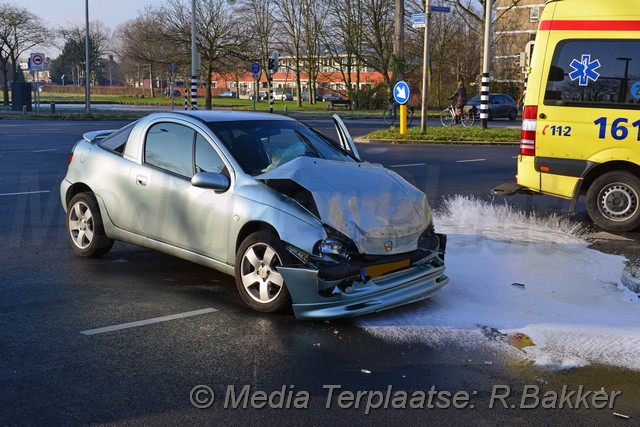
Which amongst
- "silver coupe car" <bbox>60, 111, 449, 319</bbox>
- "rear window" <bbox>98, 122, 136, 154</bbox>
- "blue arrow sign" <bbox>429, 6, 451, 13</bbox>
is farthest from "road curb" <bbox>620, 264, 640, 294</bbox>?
"blue arrow sign" <bbox>429, 6, 451, 13</bbox>

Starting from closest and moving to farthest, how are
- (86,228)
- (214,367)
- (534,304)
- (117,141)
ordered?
(214,367), (534,304), (117,141), (86,228)

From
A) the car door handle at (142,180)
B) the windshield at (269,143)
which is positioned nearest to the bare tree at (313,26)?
the windshield at (269,143)

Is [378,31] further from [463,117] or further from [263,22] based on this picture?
[463,117]

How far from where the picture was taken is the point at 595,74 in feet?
30.5

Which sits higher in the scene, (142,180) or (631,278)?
(142,180)

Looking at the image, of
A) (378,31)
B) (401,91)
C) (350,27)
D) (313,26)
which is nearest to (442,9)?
(401,91)

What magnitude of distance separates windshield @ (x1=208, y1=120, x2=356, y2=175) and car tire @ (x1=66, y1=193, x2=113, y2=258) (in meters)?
1.67

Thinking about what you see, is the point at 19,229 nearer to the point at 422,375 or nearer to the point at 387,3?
the point at 422,375

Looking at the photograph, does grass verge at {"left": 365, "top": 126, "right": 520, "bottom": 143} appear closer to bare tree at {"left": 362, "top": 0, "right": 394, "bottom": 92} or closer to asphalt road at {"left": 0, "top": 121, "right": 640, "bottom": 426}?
asphalt road at {"left": 0, "top": 121, "right": 640, "bottom": 426}

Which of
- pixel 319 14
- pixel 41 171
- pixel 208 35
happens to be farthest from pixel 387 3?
pixel 41 171

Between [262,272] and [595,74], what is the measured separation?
5819 mm

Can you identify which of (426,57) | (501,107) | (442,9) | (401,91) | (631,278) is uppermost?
(442,9)

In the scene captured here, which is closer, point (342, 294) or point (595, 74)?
point (342, 294)

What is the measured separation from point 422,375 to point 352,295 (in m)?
0.99
